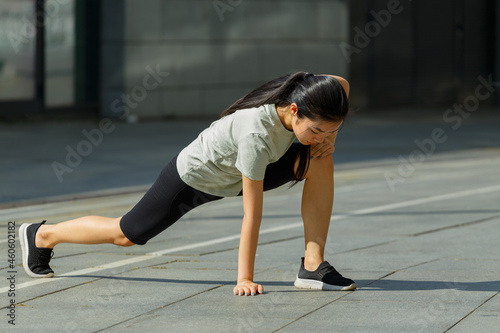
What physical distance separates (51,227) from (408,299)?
1.94 meters

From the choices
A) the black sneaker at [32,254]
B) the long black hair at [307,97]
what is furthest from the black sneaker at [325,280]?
the black sneaker at [32,254]

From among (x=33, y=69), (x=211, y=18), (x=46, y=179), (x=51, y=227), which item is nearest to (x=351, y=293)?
(x=51, y=227)

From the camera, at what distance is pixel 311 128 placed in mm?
4590

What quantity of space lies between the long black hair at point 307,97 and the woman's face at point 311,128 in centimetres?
2

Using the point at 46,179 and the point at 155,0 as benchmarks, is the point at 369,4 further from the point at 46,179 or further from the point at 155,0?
the point at 46,179

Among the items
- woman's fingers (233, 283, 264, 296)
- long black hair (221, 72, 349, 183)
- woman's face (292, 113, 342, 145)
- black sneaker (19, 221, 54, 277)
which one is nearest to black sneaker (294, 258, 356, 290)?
woman's fingers (233, 283, 264, 296)

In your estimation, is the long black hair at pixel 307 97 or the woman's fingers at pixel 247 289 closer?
the long black hair at pixel 307 97

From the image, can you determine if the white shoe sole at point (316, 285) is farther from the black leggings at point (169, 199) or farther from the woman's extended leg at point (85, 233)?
the woman's extended leg at point (85, 233)

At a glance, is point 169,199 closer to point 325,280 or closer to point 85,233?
point 85,233

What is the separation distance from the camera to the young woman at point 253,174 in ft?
15.1

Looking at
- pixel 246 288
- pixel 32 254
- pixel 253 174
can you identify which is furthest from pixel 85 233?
pixel 253 174

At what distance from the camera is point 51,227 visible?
5250 millimetres

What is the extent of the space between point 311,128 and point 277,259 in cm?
162

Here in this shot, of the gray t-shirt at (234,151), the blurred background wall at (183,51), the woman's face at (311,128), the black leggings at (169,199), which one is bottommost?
the blurred background wall at (183,51)
